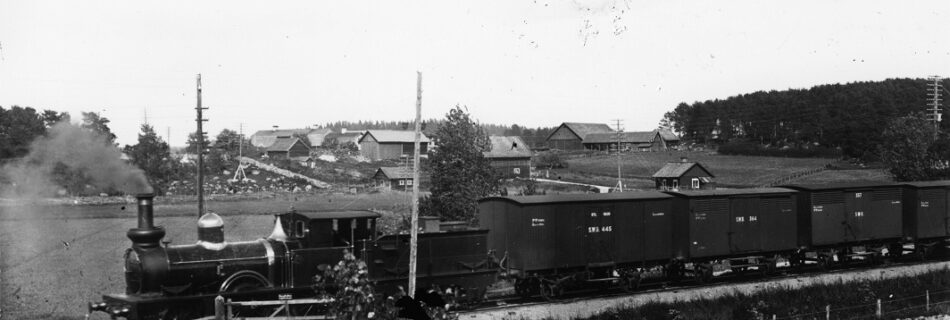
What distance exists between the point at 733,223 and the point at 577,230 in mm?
6633

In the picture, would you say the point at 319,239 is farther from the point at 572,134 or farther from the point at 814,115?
the point at 814,115

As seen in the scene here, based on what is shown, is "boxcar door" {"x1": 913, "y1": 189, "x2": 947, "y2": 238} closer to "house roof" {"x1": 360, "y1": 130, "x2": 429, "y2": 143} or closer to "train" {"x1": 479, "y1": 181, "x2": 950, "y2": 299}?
"train" {"x1": 479, "y1": 181, "x2": 950, "y2": 299}

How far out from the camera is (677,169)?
5600cm

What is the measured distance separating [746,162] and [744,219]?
186ft

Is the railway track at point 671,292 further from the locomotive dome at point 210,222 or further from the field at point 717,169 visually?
the field at point 717,169

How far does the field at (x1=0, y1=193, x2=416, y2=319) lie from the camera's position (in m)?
24.1

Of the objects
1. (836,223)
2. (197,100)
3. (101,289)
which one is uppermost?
(197,100)

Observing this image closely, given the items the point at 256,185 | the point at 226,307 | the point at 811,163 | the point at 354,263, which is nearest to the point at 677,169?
the point at 811,163

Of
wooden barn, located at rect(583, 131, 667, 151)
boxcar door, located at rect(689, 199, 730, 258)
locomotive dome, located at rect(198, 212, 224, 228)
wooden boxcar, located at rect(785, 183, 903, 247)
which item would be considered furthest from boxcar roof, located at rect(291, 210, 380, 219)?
wooden barn, located at rect(583, 131, 667, 151)

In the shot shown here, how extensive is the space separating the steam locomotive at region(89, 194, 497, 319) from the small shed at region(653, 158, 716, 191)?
38.2 metres

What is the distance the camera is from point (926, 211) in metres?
30.6

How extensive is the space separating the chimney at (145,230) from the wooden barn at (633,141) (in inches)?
3163

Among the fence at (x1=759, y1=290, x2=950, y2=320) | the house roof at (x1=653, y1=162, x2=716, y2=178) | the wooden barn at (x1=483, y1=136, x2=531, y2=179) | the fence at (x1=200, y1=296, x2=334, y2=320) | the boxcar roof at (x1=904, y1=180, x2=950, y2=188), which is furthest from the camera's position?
the wooden barn at (x1=483, y1=136, x2=531, y2=179)

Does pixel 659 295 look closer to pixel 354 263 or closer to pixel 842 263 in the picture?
pixel 842 263
